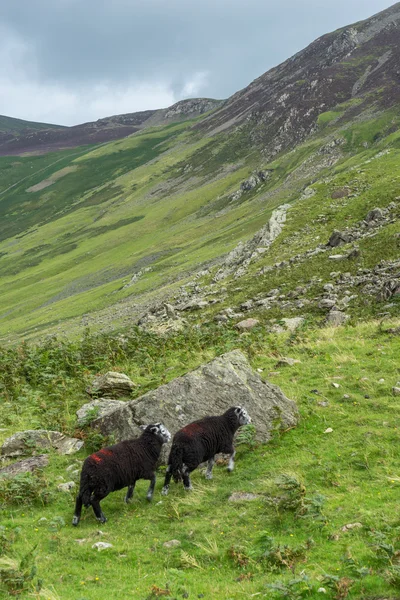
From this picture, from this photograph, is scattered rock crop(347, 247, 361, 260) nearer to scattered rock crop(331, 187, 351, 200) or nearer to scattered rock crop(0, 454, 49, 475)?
scattered rock crop(331, 187, 351, 200)

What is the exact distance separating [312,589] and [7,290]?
4902 inches

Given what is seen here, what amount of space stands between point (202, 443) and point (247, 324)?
15.7m

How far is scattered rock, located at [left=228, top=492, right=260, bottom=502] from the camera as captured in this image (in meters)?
10.4

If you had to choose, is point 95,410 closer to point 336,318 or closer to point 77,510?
point 77,510

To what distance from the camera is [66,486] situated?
11758mm

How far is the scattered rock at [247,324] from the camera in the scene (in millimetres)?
26547

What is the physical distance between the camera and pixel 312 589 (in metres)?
6.91

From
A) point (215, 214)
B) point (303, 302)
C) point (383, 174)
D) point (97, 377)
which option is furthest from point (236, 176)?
point (97, 377)

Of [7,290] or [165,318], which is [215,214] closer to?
[7,290]

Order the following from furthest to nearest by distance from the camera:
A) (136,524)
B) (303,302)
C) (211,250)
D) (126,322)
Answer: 1. (211,250)
2. (126,322)
3. (303,302)
4. (136,524)

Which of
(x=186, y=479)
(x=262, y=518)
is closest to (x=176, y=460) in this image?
(x=186, y=479)

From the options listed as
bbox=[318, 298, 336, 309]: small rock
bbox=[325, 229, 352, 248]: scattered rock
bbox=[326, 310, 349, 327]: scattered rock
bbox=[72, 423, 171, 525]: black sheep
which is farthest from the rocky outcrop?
bbox=[72, 423, 171, 525]: black sheep

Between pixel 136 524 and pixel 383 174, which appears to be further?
pixel 383 174

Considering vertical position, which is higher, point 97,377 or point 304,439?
point 97,377
